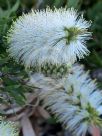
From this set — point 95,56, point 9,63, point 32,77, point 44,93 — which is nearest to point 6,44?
point 9,63

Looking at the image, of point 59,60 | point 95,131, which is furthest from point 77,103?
point 59,60

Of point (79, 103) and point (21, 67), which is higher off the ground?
point (21, 67)

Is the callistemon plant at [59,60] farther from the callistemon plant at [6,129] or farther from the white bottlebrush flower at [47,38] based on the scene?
the callistemon plant at [6,129]

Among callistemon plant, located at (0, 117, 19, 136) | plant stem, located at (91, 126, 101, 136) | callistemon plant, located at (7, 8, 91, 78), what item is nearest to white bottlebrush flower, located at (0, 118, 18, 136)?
callistemon plant, located at (0, 117, 19, 136)

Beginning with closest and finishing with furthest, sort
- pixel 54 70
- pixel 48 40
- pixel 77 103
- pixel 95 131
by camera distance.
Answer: pixel 48 40, pixel 54 70, pixel 77 103, pixel 95 131

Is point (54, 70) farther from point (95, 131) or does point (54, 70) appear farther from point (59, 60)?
point (95, 131)

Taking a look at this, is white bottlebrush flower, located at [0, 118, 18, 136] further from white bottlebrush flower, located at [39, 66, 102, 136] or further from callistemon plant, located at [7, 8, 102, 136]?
white bottlebrush flower, located at [39, 66, 102, 136]

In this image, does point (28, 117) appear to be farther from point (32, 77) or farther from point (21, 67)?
point (21, 67)
